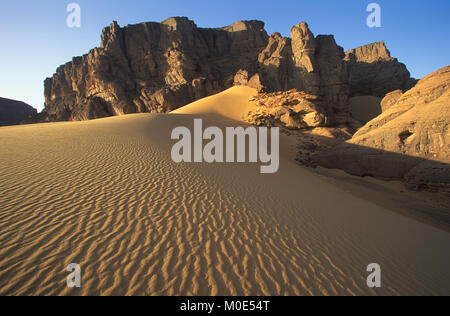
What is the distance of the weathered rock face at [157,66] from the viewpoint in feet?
119

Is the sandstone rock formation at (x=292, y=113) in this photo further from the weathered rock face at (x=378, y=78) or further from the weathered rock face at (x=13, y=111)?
the weathered rock face at (x=13, y=111)

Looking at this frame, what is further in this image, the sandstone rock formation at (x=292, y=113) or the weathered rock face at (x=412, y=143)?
the sandstone rock formation at (x=292, y=113)

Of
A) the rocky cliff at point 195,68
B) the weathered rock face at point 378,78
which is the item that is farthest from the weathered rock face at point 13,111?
the weathered rock face at point 378,78

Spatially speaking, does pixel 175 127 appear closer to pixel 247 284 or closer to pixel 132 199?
pixel 132 199

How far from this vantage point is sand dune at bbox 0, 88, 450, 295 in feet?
9.64

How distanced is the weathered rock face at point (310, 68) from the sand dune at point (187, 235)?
69.9 feet

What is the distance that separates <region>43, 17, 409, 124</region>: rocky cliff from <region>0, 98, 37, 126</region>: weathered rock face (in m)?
26.4

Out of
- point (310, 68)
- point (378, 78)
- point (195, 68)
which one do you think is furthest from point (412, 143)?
point (195, 68)

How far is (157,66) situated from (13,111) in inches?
2779

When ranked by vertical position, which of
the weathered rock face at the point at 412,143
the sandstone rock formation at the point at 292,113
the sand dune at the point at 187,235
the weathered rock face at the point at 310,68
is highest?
the weathered rock face at the point at 310,68

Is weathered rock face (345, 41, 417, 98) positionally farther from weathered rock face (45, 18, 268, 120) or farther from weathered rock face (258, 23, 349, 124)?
weathered rock face (45, 18, 268, 120)

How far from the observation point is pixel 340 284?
3.23 m

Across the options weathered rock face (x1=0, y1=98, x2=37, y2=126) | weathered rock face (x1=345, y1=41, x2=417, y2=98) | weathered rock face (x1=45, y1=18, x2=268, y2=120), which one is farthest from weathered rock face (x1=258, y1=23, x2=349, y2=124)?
weathered rock face (x1=0, y1=98, x2=37, y2=126)
